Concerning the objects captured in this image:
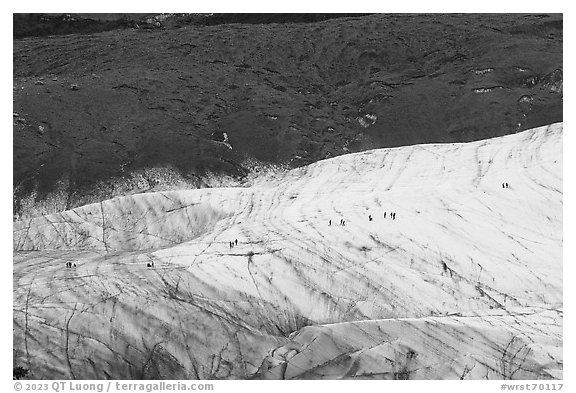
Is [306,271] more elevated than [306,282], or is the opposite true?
[306,271]

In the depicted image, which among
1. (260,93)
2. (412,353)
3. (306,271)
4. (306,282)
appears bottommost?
(260,93)

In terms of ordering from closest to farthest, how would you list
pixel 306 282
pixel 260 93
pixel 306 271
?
pixel 306 282 → pixel 306 271 → pixel 260 93

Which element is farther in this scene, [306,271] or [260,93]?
[260,93]

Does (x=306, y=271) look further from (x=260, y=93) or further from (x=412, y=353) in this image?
(x=260, y=93)

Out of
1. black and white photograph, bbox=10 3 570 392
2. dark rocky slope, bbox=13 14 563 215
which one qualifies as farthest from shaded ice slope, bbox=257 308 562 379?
dark rocky slope, bbox=13 14 563 215

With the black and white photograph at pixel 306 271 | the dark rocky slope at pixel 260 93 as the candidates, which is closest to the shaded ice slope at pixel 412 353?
the black and white photograph at pixel 306 271

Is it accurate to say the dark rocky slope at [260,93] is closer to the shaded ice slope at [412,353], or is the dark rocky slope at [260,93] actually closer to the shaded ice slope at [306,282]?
the shaded ice slope at [306,282]

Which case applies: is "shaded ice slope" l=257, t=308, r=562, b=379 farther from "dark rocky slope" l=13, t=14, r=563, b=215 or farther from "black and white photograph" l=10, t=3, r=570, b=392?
"dark rocky slope" l=13, t=14, r=563, b=215

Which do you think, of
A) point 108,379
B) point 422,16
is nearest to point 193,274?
point 108,379

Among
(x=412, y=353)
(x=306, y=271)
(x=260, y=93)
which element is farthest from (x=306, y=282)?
(x=260, y=93)
